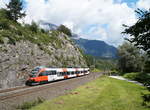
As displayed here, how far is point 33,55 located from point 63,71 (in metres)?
8.69

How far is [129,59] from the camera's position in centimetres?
5550

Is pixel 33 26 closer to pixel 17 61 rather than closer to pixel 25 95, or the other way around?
pixel 17 61

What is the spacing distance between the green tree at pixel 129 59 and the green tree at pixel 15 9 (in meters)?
36.2

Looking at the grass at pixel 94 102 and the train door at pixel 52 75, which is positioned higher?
the train door at pixel 52 75

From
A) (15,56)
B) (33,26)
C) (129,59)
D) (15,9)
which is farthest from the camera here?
(129,59)

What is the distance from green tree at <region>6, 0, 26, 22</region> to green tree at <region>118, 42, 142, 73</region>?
3624cm

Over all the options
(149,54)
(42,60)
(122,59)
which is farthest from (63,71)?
(149,54)

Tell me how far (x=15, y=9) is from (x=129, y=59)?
40108 millimetres

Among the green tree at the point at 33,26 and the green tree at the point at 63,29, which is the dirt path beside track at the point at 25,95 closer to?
the green tree at the point at 33,26

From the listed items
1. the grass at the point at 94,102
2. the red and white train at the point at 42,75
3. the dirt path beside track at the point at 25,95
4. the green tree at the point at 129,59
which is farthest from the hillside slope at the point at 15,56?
the green tree at the point at 129,59

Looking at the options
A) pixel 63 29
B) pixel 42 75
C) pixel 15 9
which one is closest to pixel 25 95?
pixel 42 75

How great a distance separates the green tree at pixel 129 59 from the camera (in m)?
53.9

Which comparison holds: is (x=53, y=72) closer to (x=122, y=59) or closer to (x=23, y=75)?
(x=23, y=75)

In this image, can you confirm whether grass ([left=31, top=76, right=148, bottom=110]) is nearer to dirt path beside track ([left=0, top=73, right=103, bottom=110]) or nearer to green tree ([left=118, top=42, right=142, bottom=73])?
dirt path beside track ([left=0, top=73, right=103, bottom=110])
